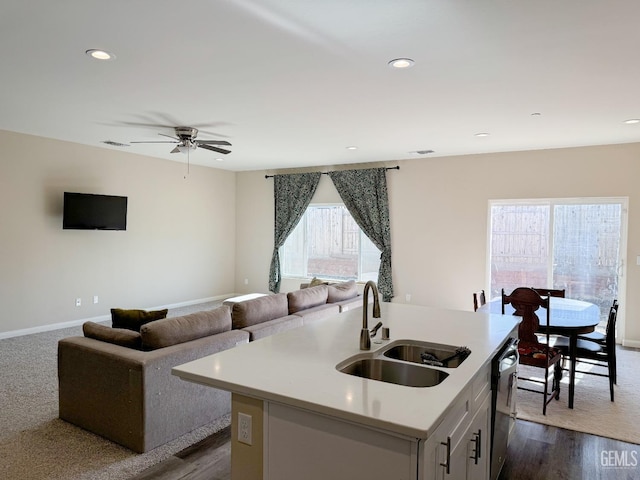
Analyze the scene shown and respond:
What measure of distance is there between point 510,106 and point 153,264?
19.8 ft

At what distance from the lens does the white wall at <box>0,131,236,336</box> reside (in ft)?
18.4

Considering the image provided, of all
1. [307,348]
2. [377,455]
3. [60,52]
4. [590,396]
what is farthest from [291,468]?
[590,396]

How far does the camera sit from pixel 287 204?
833cm

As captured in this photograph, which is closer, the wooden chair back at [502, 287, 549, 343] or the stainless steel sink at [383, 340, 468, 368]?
the stainless steel sink at [383, 340, 468, 368]

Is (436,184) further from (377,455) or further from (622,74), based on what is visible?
(377,455)

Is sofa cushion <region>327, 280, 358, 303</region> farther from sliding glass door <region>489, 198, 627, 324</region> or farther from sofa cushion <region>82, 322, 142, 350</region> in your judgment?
sliding glass door <region>489, 198, 627, 324</region>

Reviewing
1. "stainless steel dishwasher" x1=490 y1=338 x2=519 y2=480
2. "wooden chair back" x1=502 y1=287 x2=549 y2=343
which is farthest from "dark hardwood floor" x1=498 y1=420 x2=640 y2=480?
"wooden chair back" x1=502 y1=287 x2=549 y2=343

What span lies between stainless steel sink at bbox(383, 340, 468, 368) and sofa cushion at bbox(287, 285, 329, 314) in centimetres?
212

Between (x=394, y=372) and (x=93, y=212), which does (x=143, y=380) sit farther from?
(x=93, y=212)

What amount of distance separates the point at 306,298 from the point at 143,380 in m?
1.98

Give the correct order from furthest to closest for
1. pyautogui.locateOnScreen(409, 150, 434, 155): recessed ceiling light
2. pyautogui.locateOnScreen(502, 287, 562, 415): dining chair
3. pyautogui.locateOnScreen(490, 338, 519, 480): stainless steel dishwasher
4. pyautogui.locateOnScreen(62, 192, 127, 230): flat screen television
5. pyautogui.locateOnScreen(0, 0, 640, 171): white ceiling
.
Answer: pyautogui.locateOnScreen(409, 150, 434, 155): recessed ceiling light < pyautogui.locateOnScreen(62, 192, 127, 230): flat screen television < pyautogui.locateOnScreen(502, 287, 562, 415): dining chair < pyautogui.locateOnScreen(0, 0, 640, 171): white ceiling < pyautogui.locateOnScreen(490, 338, 519, 480): stainless steel dishwasher

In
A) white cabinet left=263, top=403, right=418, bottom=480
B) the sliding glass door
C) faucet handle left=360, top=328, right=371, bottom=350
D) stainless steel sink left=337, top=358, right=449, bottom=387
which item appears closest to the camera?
white cabinet left=263, top=403, right=418, bottom=480

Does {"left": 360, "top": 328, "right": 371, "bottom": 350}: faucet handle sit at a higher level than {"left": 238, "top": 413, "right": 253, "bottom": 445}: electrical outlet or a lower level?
higher

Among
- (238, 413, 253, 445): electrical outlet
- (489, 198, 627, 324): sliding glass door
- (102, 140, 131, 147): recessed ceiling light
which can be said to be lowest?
(238, 413, 253, 445): electrical outlet
